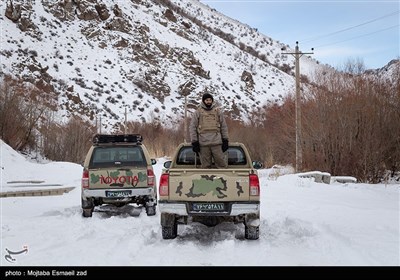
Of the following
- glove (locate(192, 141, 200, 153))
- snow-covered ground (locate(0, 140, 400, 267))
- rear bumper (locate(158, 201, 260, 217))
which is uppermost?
glove (locate(192, 141, 200, 153))

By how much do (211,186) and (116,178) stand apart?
360 cm

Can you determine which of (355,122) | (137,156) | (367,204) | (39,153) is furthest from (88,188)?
(39,153)

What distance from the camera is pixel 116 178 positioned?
10211 millimetres

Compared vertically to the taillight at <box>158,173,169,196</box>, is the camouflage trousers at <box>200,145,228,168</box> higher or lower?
higher

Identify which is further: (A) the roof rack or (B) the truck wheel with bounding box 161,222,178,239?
(A) the roof rack

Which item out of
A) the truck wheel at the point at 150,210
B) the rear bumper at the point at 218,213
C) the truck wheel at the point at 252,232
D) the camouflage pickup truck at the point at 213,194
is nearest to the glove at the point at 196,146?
the camouflage pickup truck at the point at 213,194

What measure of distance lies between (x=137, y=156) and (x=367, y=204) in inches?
245

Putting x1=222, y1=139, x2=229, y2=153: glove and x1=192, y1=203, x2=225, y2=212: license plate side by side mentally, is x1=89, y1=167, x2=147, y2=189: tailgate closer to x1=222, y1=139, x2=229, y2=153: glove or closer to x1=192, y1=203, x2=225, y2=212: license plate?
x1=222, y1=139, x2=229, y2=153: glove

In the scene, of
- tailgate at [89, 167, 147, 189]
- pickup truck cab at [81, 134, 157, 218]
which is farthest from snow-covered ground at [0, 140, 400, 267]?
tailgate at [89, 167, 147, 189]

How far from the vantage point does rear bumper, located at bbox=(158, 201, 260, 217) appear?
726 cm

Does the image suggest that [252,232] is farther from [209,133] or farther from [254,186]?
[209,133]

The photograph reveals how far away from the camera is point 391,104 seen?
64.1 feet

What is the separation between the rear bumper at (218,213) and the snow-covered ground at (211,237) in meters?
A: 0.48

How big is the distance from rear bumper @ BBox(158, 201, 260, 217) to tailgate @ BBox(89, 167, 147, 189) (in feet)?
9.98
